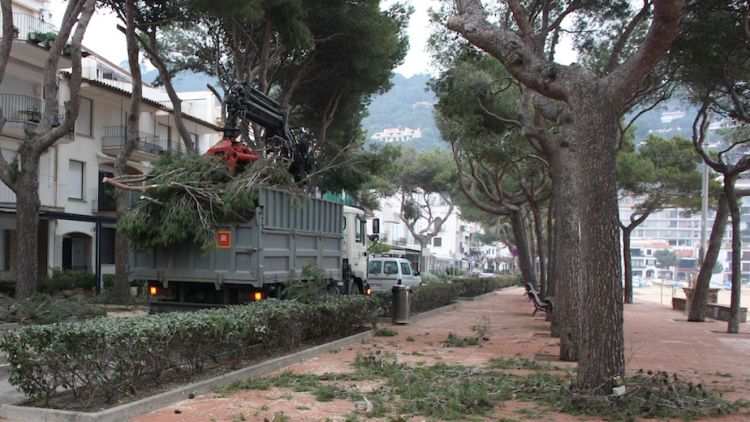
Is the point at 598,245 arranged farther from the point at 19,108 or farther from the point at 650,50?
the point at 19,108

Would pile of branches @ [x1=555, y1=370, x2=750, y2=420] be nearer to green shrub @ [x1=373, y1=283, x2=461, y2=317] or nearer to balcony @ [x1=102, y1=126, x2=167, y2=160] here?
green shrub @ [x1=373, y1=283, x2=461, y2=317]

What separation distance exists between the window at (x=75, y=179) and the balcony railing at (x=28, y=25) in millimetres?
5160

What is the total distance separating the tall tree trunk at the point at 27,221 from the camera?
49.1 feet

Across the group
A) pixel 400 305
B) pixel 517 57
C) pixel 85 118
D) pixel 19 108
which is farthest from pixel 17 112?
pixel 517 57

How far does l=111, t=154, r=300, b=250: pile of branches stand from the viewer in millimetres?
10922

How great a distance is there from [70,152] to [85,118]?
1655mm

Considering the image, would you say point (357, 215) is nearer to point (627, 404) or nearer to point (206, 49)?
point (206, 49)

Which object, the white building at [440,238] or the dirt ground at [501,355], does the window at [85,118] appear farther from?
the white building at [440,238]

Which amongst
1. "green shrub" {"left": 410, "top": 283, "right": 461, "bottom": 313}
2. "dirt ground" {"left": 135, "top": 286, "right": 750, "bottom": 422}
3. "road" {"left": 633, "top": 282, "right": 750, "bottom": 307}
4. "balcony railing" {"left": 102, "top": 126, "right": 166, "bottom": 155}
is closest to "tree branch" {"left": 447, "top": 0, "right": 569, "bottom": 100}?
"dirt ground" {"left": 135, "top": 286, "right": 750, "bottom": 422}

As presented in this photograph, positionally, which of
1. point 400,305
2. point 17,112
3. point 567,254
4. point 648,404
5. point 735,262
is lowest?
point 648,404

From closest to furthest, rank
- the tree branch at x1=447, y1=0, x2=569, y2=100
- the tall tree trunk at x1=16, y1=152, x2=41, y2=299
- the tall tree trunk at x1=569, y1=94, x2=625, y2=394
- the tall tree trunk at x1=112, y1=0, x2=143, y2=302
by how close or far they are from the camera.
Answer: the tall tree trunk at x1=569, y1=94, x2=625, y2=394, the tree branch at x1=447, y1=0, x2=569, y2=100, the tall tree trunk at x1=16, y1=152, x2=41, y2=299, the tall tree trunk at x1=112, y1=0, x2=143, y2=302

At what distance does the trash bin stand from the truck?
4244 mm

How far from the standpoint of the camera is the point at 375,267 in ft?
82.7

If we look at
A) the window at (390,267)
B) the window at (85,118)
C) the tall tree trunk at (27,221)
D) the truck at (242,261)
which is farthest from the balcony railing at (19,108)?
the truck at (242,261)
